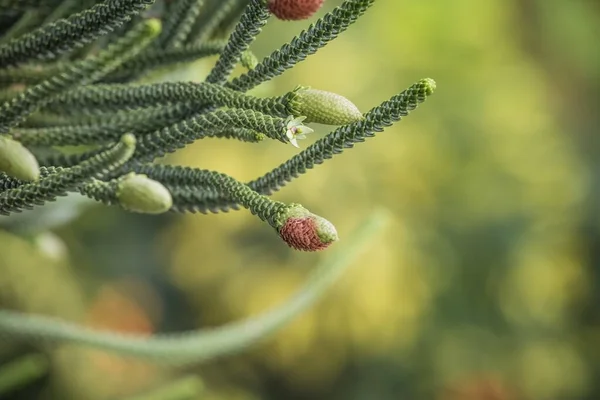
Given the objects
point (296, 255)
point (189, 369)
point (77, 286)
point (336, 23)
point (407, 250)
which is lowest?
point (189, 369)

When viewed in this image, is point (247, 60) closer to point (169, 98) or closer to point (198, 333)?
point (169, 98)

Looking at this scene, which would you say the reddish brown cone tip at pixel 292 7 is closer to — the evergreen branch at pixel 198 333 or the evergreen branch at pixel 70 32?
the evergreen branch at pixel 70 32

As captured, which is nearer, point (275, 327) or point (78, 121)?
point (78, 121)

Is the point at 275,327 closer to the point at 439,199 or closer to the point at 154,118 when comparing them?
the point at 154,118

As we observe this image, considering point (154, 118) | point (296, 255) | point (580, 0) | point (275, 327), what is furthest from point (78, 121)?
point (580, 0)

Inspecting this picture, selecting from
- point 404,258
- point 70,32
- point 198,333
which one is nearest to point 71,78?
point 70,32

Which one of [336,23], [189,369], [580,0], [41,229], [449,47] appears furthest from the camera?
[580,0]

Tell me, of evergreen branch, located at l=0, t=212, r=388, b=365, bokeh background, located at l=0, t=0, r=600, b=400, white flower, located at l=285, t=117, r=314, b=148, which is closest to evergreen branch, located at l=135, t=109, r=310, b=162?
white flower, located at l=285, t=117, r=314, b=148

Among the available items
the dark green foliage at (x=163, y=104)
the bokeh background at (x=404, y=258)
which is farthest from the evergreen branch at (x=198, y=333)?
the bokeh background at (x=404, y=258)
